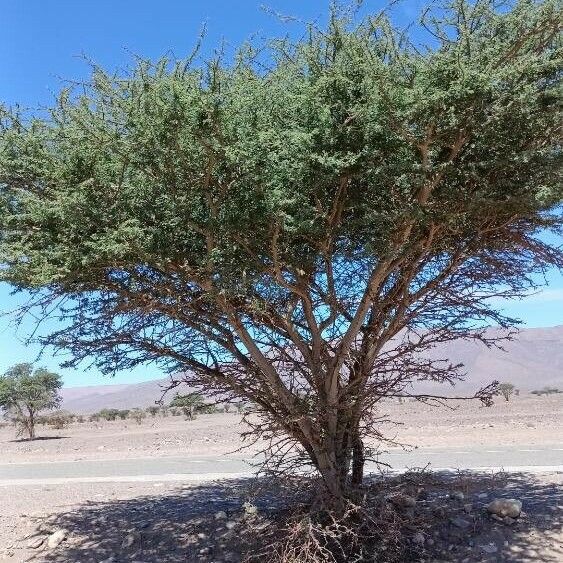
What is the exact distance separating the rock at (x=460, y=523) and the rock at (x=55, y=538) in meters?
5.22

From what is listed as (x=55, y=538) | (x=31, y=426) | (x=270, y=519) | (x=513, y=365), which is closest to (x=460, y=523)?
(x=270, y=519)

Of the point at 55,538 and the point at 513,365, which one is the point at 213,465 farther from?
the point at 513,365

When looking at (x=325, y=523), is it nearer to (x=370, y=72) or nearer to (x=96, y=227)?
(x=96, y=227)

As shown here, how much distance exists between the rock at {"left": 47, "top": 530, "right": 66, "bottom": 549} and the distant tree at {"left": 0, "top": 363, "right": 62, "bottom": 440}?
31.6 meters

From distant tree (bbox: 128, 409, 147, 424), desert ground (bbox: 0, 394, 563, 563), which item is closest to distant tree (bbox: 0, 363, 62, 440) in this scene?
distant tree (bbox: 128, 409, 147, 424)

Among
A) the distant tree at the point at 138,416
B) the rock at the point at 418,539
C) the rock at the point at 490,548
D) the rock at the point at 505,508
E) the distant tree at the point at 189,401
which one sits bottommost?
the rock at the point at 490,548

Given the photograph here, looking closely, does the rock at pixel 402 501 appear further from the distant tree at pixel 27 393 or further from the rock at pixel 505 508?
the distant tree at pixel 27 393

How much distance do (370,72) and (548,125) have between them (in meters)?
1.75

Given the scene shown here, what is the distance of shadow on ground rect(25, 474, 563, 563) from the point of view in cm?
752

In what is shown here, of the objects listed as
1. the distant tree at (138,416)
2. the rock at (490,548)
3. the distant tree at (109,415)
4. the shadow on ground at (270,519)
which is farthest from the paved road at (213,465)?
the distant tree at (109,415)

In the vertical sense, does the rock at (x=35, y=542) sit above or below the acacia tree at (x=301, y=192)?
below

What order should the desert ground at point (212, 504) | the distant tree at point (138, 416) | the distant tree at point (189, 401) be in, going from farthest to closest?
the distant tree at point (138, 416) → the distant tree at point (189, 401) → the desert ground at point (212, 504)

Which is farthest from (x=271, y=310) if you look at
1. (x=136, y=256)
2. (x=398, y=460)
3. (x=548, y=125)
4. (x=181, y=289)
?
(x=398, y=460)

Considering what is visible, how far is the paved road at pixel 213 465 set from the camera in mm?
13914
